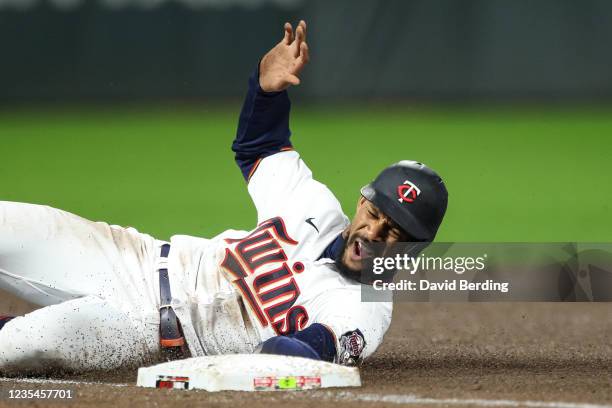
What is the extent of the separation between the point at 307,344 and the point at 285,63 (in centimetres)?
142

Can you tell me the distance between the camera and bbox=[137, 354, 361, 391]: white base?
3.76m

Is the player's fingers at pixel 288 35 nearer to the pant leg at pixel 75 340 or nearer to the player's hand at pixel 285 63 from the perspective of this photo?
the player's hand at pixel 285 63

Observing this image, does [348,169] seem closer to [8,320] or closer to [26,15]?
[26,15]

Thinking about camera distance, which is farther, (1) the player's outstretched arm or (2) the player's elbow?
(1) the player's outstretched arm

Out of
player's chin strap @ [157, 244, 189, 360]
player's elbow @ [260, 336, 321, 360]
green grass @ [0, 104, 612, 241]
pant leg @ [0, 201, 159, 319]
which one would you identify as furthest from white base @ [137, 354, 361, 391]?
green grass @ [0, 104, 612, 241]

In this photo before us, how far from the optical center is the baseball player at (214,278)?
13.6ft

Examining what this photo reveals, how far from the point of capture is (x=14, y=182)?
11125mm

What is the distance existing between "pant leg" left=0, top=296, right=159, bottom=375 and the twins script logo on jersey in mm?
424

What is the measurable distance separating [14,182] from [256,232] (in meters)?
7.08

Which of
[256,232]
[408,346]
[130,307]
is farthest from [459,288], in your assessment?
[130,307]

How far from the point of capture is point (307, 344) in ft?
12.9

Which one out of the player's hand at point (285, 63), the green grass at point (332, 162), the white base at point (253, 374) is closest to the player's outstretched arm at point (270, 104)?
the player's hand at point (285, 63)
